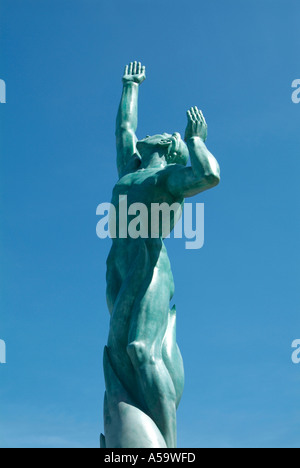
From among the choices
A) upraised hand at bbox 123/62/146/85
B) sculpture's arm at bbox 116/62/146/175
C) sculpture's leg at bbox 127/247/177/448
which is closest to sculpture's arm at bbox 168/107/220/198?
sculpture's leg at bbox 127/247/177/448

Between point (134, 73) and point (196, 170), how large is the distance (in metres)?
2.88

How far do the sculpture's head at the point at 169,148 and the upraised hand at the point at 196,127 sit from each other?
594mm

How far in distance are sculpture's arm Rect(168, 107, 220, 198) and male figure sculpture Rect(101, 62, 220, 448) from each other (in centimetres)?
1

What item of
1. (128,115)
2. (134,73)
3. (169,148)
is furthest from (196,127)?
(134,73)

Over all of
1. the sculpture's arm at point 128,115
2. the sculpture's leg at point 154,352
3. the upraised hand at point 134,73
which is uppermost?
the upraised hand at point 134,73

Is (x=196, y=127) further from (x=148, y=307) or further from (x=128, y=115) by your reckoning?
(x=148, y=307)

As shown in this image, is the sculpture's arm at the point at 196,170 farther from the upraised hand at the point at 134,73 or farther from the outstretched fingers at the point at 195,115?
the upraised hand at the point at 134,73

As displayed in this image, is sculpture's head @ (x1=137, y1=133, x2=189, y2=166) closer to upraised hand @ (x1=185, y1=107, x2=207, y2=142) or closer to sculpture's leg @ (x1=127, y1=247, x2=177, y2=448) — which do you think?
upraised hand @ (x1=185, y1=107, x2=207, y2=142)

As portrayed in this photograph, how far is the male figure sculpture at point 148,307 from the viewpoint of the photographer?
7801 mm

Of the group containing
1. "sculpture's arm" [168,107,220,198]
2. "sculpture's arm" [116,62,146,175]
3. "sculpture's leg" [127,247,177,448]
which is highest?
"sculpture's arm" [116,62,146,175]

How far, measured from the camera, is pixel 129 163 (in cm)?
963

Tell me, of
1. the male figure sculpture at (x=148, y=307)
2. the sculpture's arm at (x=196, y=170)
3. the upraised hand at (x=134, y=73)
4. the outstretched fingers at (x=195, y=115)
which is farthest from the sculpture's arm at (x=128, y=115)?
the sculpture's arm at (x=196, y=170)

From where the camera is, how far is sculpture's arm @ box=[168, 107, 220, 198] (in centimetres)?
830

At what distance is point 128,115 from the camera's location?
1016 cm
